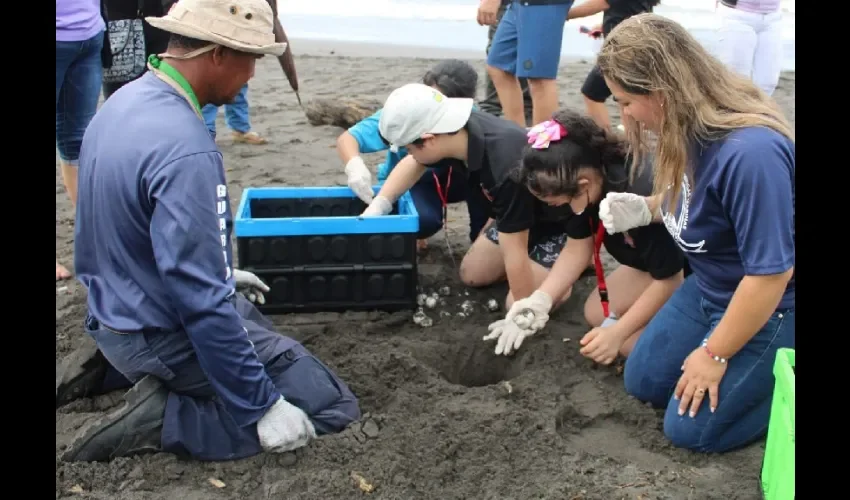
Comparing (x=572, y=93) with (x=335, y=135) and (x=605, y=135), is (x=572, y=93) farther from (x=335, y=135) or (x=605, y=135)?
(x=605, y=135)

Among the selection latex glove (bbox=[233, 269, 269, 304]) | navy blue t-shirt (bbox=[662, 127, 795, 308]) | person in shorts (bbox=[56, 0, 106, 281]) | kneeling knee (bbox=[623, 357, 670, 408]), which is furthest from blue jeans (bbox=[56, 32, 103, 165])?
navy blue t-shirt (bbox=[662, 127, 795, 308])

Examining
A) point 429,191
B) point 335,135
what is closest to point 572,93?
point 335,135

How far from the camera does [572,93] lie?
7.01 meters

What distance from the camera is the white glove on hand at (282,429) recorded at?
7.52ft

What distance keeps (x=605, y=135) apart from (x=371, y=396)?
1.19 m

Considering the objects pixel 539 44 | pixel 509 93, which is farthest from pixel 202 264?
pixel 509 93

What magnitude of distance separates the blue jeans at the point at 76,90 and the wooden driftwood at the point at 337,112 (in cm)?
209

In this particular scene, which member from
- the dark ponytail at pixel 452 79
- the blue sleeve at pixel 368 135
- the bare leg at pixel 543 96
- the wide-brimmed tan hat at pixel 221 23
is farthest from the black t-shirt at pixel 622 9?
the wide-brimmed tan hat at pixel 221 23

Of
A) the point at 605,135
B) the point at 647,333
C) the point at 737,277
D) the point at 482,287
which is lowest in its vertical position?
the point at 482,287

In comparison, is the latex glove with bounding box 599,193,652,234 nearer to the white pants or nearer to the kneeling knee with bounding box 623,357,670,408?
the kneeling knee with bounding box 623,357,670,408

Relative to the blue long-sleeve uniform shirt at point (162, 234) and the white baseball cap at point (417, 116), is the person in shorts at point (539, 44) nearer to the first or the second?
the white baseball cap at point (417, 116)

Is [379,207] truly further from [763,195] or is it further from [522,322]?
[763,195]
